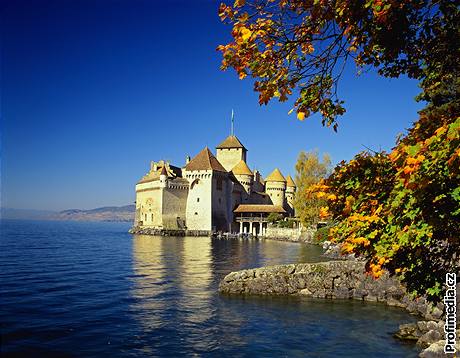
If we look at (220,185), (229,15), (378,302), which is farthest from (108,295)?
(220,185)

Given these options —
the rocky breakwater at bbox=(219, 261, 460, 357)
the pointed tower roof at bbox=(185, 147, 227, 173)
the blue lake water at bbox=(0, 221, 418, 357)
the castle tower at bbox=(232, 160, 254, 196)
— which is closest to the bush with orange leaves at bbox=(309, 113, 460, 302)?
the blue lake water at bbox=(0, 221, 418, 357)

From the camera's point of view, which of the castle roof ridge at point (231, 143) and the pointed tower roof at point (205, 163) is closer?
the pointed tower roof at point (205, 163)

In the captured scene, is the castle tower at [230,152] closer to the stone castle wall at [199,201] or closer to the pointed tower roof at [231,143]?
the pointed tower roof at [231,143]

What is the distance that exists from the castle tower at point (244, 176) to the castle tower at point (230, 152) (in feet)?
12.5

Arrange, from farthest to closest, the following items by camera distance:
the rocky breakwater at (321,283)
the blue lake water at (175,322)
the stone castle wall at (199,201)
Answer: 1. the stone castle wall at (199,201)
2. the rocky breakwater at (321,283)
3. the blue lake water at (175,322)

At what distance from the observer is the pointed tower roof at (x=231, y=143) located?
80950 millimetres

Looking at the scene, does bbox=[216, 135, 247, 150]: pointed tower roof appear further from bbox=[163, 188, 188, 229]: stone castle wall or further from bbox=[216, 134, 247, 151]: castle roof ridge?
bbox=[163, 188, 188, 229]: stone castle wall

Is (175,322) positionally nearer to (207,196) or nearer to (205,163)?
(207,196)

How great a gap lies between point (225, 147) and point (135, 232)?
24.7 meters

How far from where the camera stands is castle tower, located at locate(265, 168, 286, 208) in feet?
259

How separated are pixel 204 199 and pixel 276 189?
18212 mm

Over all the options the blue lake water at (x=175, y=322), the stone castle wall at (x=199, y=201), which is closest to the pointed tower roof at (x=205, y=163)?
the stone castle wall at (x=199, y=201)

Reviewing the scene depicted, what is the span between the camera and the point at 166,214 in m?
69.3

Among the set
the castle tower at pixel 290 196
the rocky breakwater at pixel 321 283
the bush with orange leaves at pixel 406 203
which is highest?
the castle tower at pixel 290 196
